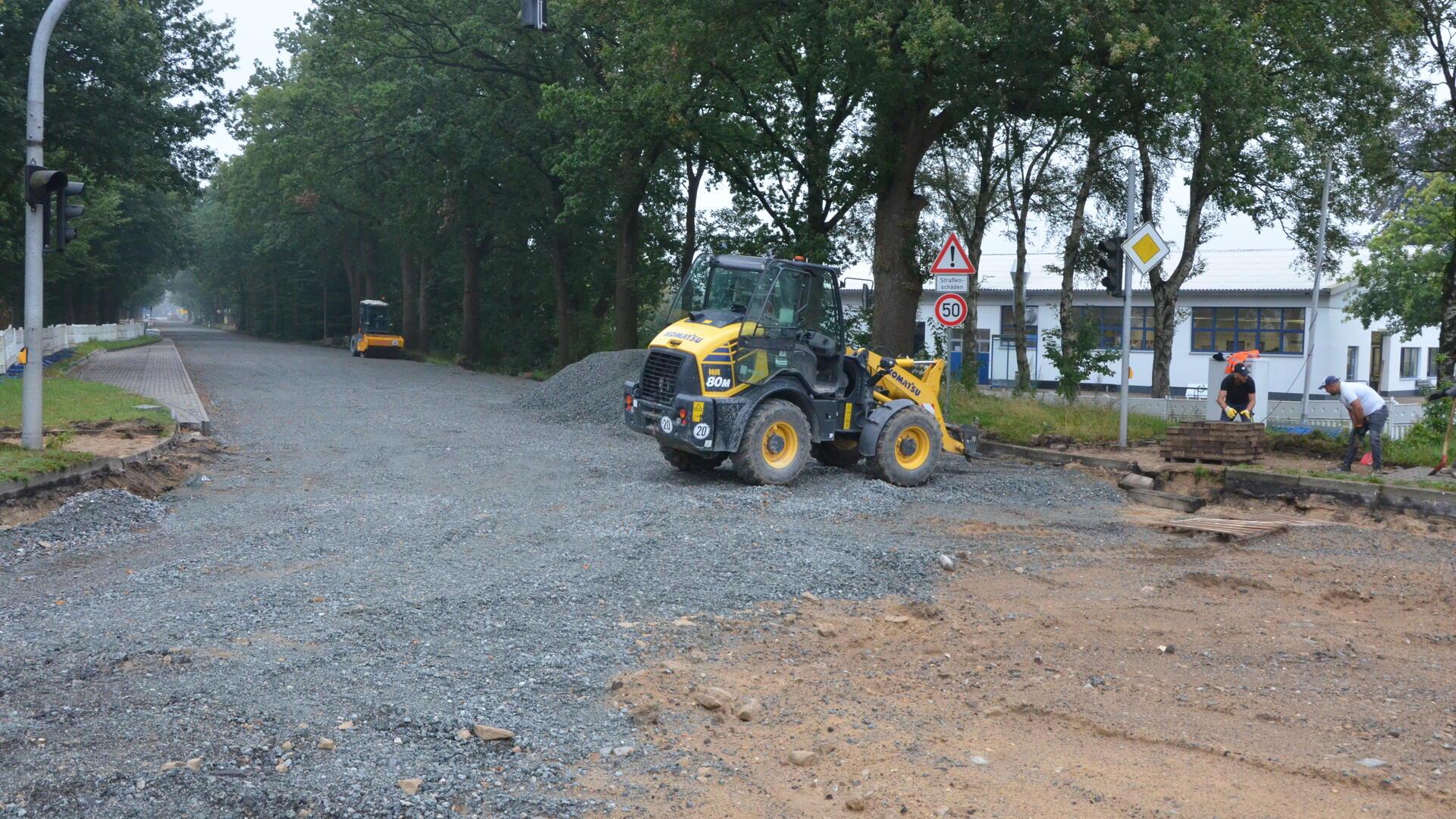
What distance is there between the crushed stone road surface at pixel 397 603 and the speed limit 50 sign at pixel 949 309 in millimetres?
2238

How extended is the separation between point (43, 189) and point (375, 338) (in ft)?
129

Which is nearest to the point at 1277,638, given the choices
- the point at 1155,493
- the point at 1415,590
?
the point at 1415,590

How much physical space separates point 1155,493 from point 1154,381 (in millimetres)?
14804

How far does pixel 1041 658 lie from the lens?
698 cm

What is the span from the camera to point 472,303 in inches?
1805

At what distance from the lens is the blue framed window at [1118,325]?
39906 millimetres

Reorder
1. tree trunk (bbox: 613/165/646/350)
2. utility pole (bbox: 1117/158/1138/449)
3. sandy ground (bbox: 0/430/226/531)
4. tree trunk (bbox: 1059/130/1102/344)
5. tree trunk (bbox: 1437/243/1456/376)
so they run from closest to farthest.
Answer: sandy ground (bbox: 0/430/226/531)
utility pole (bbox: 1117/158/1138/449)
tree trunk (bbox: 1437/243/1456/376)
tree trunk (bbox: 1059/130/1102/344)
tree trunk (bbox: 613/165/646/350)

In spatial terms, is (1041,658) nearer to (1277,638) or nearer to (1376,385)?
(1277,638)

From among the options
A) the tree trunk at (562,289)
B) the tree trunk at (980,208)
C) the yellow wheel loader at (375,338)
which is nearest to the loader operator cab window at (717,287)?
the tree trunk at (980,208)

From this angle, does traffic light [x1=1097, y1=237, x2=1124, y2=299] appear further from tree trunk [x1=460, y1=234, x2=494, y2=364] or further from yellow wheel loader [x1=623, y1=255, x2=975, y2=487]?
tree trunk [x1=460, y1=234, x2=494, y2=364]

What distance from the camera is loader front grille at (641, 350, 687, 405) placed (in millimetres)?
13562

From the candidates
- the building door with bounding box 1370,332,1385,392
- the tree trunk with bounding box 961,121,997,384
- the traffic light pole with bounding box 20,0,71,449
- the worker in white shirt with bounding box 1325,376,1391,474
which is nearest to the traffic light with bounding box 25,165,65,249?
the traffic light pole with bounding box 20,0,71,449

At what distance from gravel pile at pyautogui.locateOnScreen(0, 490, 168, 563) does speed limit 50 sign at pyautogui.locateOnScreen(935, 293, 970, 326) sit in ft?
32.0

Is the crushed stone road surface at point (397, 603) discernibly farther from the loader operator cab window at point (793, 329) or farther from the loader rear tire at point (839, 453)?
the loader operator cab window at point (793, 329)
